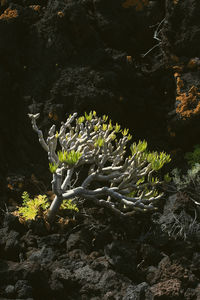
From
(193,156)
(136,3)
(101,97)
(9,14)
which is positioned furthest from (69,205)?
(136,3)

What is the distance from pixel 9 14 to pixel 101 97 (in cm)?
188

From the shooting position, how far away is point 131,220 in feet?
13.7

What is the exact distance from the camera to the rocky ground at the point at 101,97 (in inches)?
151

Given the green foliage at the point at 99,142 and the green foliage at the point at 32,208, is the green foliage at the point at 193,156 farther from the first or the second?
the green foliage at the point at 32,208

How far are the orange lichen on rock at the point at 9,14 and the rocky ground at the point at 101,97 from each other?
0.05 feet

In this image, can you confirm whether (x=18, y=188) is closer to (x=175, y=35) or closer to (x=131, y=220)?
(x=131, y=220)

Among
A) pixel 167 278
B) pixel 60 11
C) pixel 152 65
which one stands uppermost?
pixel 60 11

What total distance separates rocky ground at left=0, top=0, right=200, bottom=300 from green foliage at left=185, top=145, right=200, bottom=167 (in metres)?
0.13

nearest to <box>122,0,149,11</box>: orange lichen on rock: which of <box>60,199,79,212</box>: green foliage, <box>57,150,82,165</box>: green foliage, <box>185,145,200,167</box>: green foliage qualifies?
<box>185,145,200,167</box>: green foliage

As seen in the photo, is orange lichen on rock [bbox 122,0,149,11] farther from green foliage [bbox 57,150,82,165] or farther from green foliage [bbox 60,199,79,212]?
green foliage [bbox 60,199,79,212]

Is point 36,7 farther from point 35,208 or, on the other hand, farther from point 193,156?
point 193,156

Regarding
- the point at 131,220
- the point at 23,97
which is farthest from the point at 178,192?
the point at 23,97

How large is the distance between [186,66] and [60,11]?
2003 millimetres

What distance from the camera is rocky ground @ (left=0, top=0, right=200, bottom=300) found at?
384 cm
